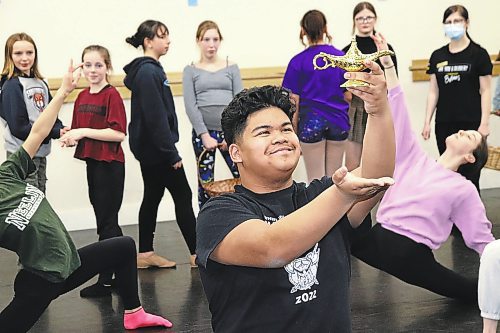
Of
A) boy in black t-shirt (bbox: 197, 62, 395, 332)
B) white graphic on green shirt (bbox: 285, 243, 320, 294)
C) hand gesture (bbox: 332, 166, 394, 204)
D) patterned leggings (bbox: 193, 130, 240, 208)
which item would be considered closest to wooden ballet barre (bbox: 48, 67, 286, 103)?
patterned leggings (bbox: 193, 130, 240, 208)

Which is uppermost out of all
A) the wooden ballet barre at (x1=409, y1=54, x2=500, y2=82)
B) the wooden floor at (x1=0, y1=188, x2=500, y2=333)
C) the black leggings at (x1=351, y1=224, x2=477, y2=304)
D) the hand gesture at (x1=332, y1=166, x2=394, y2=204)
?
the hand gesture at (x1=332, y1=166, x2=394, y2=204)

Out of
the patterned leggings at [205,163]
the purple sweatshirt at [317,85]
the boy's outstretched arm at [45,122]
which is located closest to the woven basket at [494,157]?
the purple sweatshirt at [317,85]

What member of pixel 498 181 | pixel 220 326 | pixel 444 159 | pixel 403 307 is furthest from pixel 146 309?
pixel 498 181

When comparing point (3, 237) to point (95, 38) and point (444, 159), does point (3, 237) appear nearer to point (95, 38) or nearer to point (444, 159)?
point (444, 159)

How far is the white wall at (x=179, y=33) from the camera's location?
571 centimetres

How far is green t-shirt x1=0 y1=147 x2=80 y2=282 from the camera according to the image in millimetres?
2754

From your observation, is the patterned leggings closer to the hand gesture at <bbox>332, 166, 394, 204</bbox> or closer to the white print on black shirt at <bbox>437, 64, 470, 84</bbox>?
the white print on black shirt at <bbox>437, 64, 470, 84</bbox>

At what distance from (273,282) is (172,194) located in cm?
266

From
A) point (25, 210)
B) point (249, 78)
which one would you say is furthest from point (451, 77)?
point (25, 210)

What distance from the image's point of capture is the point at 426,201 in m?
3.49

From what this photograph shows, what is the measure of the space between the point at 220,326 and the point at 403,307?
1970 mm

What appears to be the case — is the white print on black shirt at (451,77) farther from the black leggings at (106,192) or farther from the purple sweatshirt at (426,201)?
the black leggings at (106,192)

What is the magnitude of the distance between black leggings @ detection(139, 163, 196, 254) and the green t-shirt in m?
1.49

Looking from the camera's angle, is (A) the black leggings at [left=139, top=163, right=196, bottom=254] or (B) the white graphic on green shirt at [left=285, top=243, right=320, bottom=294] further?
(A) the black leggings at [left=139, top=163, right=196, bottom=254]
